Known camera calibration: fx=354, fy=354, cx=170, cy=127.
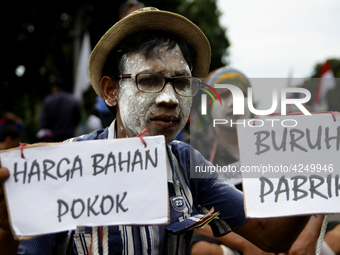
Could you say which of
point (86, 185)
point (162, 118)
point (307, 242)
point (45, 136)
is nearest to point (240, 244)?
point (307, 242)

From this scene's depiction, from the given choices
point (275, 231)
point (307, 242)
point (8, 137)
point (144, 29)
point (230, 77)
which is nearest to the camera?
point (275, 231)

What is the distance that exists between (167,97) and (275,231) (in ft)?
2.57

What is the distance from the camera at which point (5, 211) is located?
1330 mm

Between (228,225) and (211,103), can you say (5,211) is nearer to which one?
(228,225)

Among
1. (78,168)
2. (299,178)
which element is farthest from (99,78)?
(299,178)

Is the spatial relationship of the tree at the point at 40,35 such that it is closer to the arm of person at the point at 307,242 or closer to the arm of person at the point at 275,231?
the arm of person at the point at 307,242

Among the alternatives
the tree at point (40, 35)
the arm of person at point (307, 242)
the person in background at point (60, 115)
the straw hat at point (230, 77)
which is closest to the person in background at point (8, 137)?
the person in background at point (60, 115)

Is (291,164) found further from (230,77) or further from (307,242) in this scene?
(230,77)

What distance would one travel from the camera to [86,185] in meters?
1.30

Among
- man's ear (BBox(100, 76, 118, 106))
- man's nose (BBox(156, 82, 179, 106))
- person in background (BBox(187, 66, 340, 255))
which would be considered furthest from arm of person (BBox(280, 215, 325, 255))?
man's ear (BBox(100, 76, 118, 106))

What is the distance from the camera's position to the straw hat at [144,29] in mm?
1765

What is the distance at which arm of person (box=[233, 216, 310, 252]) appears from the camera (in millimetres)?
1503

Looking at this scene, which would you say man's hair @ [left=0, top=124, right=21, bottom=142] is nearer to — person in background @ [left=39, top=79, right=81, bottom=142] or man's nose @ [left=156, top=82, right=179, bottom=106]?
person in background @ [left=39, top=79, right=81, bottom=142]

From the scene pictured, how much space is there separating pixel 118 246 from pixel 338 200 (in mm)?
930
